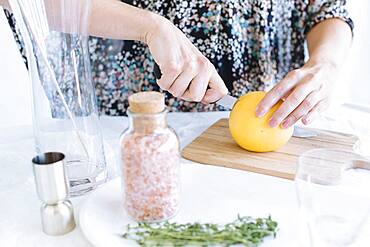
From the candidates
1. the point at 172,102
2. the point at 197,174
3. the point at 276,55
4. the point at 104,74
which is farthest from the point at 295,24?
the point at 197,174

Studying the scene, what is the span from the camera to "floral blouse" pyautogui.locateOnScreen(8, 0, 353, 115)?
113cm

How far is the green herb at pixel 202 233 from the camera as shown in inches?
23.1

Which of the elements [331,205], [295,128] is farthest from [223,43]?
[331,205]

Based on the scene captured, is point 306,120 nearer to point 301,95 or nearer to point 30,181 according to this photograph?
point 301,95

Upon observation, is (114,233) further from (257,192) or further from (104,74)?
(104,74)

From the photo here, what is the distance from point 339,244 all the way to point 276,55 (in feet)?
2.40

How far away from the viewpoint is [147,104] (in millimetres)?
596

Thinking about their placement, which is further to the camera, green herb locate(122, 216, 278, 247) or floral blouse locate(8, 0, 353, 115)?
floral blouse locate(8, 0, 353, 115)

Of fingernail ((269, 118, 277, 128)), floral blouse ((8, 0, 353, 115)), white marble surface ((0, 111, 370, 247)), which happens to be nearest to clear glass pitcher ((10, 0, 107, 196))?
white marble surface ((0, 111, 370, 247))

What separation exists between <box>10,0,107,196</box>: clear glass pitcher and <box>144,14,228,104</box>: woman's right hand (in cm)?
14

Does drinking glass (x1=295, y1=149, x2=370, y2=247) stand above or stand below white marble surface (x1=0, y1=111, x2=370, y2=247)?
above

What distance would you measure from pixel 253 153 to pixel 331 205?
0.95ft

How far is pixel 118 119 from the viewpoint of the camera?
1.08m

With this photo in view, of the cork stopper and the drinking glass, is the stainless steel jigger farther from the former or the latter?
the drinking glass
